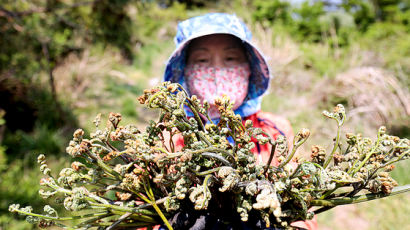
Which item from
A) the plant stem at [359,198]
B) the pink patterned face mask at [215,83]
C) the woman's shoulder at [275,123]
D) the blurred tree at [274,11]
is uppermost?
the blurred tree at [274,11]

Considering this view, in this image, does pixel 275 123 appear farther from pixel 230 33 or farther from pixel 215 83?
pixel 230 33

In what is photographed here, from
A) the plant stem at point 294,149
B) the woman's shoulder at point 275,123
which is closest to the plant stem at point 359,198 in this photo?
the plant stem at point 294,149

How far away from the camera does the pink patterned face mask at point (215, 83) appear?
1342mm

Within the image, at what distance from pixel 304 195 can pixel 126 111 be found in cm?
458

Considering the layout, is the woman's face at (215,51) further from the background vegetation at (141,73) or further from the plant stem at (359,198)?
the plant stem at (359,198)

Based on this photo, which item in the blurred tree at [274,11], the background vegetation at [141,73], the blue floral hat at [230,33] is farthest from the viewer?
the blurred tree at [274,11]

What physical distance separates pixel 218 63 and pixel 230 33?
17 cm

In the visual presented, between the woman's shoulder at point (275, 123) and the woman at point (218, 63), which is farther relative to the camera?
the woman's shoulder at point (275, 123)

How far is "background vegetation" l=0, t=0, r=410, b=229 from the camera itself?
3117mm

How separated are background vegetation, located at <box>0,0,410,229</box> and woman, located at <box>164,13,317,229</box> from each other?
48 centimetres

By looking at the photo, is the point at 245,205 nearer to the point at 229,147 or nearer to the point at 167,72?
the point at 229,147

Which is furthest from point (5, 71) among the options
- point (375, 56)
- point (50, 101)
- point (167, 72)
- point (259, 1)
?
point (259, 1)

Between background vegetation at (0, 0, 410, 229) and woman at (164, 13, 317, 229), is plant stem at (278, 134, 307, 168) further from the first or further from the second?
background vegetation at (0, 0, 410, 229)

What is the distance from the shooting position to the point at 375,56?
529 cm
